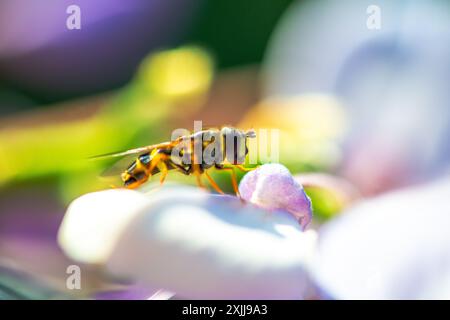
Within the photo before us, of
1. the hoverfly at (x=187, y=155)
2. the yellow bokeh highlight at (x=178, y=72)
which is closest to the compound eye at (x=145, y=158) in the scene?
the hoverfly at (x=187, y=155)

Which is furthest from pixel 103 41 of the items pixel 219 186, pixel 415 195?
pixel 415 195

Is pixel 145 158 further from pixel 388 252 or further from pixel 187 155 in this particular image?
pixel 388 252

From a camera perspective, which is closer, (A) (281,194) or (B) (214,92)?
(A) (281,194)

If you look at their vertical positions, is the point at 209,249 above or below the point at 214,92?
below

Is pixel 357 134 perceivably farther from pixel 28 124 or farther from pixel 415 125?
pixel 28 124

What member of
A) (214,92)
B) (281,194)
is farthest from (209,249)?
(214,92)

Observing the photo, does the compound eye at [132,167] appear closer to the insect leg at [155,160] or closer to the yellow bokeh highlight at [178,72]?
the insect leg at [155,160]

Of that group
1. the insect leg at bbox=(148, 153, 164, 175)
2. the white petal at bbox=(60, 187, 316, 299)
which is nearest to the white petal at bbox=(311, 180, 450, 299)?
the white petal at bbox=(60, 187, 316, 299)
